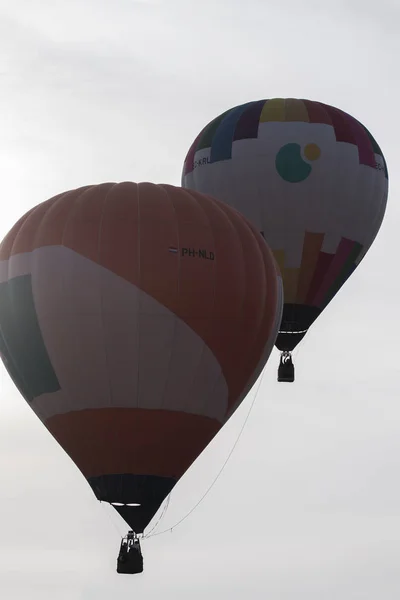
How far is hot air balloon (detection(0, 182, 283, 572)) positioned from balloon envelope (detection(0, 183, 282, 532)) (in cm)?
2

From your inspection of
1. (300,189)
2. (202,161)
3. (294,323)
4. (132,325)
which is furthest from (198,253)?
(202,161)

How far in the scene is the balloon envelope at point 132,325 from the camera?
27.2 metres

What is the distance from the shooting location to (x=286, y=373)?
35.5 metres

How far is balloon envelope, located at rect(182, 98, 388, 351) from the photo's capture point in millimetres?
34219

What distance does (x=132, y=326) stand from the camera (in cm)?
2711

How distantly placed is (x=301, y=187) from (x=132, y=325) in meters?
8.55

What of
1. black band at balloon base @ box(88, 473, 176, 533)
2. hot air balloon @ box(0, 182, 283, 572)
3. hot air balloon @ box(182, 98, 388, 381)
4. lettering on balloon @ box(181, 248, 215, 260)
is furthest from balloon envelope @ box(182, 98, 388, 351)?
black band at balloon base @ box(88, 473, 176, 533)

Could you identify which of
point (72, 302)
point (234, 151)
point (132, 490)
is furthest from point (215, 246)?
point (234, 151)

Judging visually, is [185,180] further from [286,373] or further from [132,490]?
[132,490]

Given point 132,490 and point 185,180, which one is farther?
point 185,180

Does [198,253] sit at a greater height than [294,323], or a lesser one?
lesser

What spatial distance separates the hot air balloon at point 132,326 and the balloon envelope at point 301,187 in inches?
226

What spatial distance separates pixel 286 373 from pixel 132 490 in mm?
8543

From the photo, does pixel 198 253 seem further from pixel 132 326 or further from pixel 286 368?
pixel 286 368
